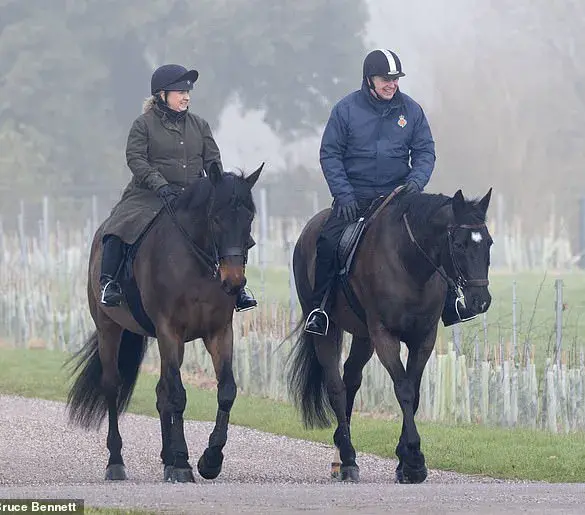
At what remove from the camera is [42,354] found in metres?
23.9

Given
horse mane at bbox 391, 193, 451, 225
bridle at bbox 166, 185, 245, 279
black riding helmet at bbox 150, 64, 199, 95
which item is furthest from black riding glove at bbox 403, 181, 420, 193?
black riding helmet at bbox 150, 64, 199, 95

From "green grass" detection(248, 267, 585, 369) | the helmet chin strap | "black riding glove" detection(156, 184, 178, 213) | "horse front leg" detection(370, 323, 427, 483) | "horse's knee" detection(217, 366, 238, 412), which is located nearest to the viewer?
"horse front leg" detection(370, 323, 427, 483)

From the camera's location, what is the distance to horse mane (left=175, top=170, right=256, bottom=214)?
441 inches

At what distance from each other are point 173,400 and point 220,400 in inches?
16.0

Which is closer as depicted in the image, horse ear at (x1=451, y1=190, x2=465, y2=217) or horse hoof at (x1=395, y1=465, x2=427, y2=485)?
horse ear at (x1=451, y1=190, x2=465, y2=217)

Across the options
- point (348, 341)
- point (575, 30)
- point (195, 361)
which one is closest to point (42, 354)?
point (195, 361)

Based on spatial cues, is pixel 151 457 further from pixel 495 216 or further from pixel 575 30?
pixel 575 30

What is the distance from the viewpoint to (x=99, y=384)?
13.3 m

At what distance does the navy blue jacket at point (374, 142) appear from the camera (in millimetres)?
12445

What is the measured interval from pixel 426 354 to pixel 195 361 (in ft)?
30.9

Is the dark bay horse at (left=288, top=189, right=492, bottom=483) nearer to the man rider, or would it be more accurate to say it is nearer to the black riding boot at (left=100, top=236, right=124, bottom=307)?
the man rider

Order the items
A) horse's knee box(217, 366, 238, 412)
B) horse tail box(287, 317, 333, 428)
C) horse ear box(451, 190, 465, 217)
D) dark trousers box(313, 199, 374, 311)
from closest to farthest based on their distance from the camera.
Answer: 1. horse ear box(451, 190, 465, 217)
2. horse's knee box(217, 366, 238, 412)
3. dark trousers box(313, 199, 374, 311)
4. horse tail box(287, 317, 333, 428)

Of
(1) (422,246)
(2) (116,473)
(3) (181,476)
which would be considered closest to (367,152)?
(1) (422,246)

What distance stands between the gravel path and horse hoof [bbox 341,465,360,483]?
149mm
